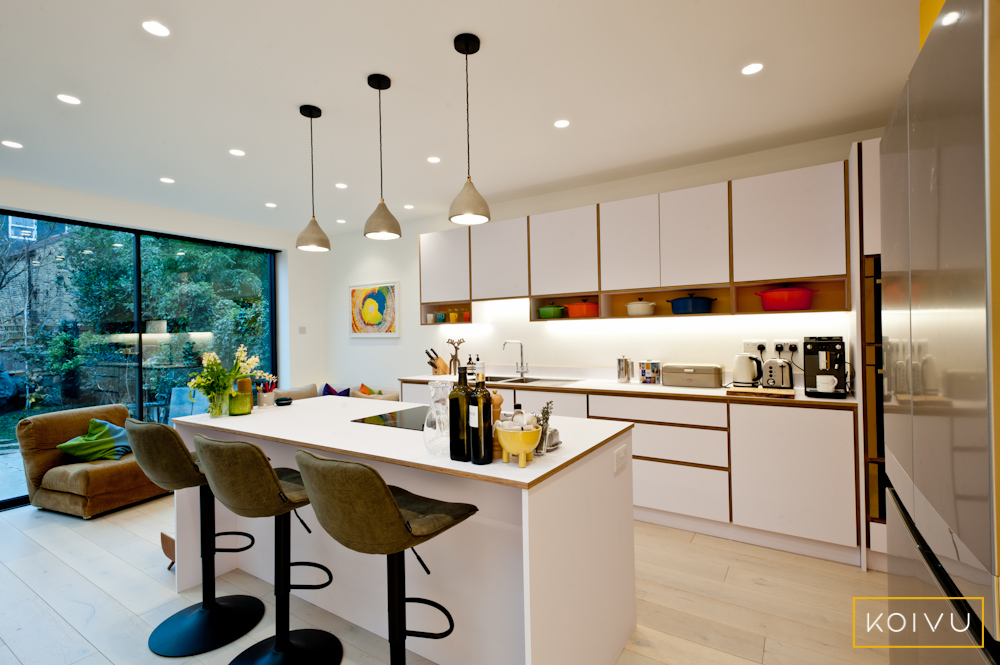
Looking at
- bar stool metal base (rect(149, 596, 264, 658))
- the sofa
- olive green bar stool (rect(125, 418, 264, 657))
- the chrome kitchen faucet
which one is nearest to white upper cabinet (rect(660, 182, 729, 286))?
the chrome kitchen faucet

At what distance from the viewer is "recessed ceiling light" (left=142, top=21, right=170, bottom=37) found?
2.10 meters

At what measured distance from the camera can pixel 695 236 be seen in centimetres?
364

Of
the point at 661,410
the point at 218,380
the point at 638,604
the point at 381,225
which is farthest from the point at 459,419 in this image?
the point at 661,410

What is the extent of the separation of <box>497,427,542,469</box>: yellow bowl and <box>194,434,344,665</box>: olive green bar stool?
84 cm

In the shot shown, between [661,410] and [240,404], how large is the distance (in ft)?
9.18

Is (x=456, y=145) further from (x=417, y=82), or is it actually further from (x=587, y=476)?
(x=587, y=476)

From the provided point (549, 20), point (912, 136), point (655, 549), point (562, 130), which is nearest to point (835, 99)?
point (562, 130)

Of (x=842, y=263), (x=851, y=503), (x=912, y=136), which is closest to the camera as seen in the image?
(x=912, y=136)

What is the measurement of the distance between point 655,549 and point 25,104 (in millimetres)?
4765

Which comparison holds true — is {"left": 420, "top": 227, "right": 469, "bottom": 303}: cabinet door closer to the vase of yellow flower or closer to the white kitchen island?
the vase of yellow flower

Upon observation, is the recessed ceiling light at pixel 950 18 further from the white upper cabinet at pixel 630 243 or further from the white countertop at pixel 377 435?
the white upper cabinet at pixel 630 243

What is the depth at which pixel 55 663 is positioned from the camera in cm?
210

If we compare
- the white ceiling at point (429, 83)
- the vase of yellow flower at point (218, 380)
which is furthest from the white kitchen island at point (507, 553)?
the white ceiling at point (429, 83)

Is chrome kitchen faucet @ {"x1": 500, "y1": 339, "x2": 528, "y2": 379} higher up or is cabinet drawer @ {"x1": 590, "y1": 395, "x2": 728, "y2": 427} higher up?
chrome kitchen faucet @ {"x1": 500, "y1": 339, "x2": 528, "y2": 379}
